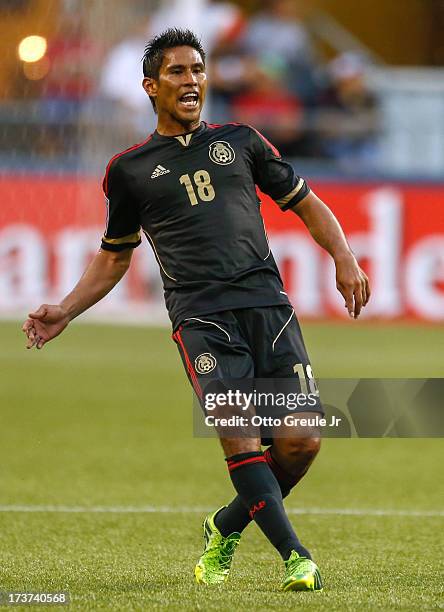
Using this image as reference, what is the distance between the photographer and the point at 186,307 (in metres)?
5.09

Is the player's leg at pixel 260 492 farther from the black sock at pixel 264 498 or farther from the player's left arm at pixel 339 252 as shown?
the player's left arm at pixel 339 252

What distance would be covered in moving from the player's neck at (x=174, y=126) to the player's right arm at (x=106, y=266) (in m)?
0.23

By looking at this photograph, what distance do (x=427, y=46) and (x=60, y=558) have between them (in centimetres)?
1879

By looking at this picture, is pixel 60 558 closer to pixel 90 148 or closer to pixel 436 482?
pixel 436 482

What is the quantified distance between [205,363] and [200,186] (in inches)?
26.9

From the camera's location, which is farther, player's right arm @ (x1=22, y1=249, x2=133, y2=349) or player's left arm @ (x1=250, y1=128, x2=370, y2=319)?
player's right arm @ (x1=22, y1=249, x2=133, y2=349)

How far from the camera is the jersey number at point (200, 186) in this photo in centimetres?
513

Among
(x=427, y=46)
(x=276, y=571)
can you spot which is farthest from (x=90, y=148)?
(x=276, y=571)

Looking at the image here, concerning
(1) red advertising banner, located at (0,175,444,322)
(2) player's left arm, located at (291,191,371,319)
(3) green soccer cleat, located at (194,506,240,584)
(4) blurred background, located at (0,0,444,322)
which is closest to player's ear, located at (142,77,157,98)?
(2) player's left arm, located at (291,191,371,319)

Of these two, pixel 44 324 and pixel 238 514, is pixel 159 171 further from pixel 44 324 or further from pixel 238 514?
pixel 238 514

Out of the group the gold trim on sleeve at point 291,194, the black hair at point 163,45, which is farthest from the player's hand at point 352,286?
the black hair at point 163,45

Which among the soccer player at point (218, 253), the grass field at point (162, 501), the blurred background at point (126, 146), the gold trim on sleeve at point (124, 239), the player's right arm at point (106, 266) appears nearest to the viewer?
the grass field at point (162, 501)

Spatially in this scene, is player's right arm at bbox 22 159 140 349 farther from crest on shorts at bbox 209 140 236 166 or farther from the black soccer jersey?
crest on shorts at bbox 209 140 236 166

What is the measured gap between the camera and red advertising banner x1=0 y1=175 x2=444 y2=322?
16.1 meters
